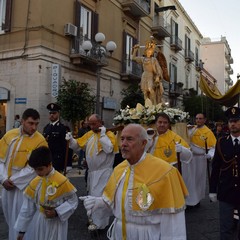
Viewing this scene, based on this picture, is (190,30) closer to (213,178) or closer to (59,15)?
(59,15)

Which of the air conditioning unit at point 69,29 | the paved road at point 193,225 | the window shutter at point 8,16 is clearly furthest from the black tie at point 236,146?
the window shutter at point 8,16

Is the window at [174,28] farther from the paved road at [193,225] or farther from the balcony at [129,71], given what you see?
the paved road at [193,225]

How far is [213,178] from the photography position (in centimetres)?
471

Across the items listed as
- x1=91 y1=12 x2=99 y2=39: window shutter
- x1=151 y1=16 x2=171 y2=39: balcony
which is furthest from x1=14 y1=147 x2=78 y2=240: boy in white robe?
x1=151 y1=16 x2=171 y2=39: balcony

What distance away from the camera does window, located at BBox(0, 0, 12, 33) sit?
17234 mm

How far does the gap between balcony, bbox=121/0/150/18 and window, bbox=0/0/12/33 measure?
8.52 m

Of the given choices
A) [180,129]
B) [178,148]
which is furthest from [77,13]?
[178,148]

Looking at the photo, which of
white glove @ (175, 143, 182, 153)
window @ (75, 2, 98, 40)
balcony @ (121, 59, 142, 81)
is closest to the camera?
white glove @ (175, 143, 182, 153)

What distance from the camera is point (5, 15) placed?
1742 cm

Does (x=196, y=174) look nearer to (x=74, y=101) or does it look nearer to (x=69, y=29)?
(x=74, y=101)

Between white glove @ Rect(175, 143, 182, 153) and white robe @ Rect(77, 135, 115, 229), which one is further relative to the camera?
white robe @ Rect(77, 135, 115, 229)

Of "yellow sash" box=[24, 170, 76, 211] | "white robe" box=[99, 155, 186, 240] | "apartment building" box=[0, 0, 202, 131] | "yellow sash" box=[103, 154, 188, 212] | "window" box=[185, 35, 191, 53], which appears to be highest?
"window" box=[185, 35, 191, 53]

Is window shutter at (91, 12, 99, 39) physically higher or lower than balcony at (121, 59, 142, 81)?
higher

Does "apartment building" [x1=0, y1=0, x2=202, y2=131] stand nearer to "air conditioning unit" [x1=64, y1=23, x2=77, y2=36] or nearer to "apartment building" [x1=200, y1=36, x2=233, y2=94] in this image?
"air conditioning unit" [x1=64, y1=23, x2=77, y2=36]
